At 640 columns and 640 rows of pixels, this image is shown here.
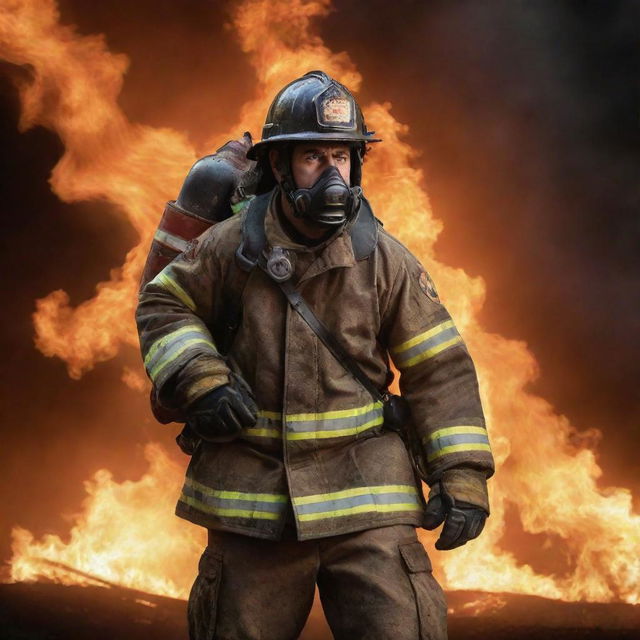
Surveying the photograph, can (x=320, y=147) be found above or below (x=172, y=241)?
below

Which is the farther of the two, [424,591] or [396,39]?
[396,39]

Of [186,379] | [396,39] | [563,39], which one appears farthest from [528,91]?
[186,379]

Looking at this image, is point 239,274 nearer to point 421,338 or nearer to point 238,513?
point 421,338

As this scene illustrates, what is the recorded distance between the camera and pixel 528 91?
28.2 ft

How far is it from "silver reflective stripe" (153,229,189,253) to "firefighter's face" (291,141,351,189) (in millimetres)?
834

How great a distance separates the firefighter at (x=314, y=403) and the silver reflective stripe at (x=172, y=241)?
1.65ft

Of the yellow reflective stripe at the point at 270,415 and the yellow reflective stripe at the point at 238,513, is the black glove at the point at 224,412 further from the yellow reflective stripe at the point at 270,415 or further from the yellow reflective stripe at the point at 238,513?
the yellow reflective stripe at the point at 238,513

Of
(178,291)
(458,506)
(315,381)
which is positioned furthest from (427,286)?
(178,291)

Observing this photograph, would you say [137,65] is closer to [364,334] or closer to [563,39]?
[563,39]

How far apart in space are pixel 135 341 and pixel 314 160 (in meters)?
4.76

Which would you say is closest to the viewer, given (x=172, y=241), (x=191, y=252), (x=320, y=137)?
(x=320, y=137)

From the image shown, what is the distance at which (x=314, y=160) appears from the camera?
424 centimetres

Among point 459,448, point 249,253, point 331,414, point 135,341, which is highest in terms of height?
point 135,341

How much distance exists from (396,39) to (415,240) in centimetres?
168
